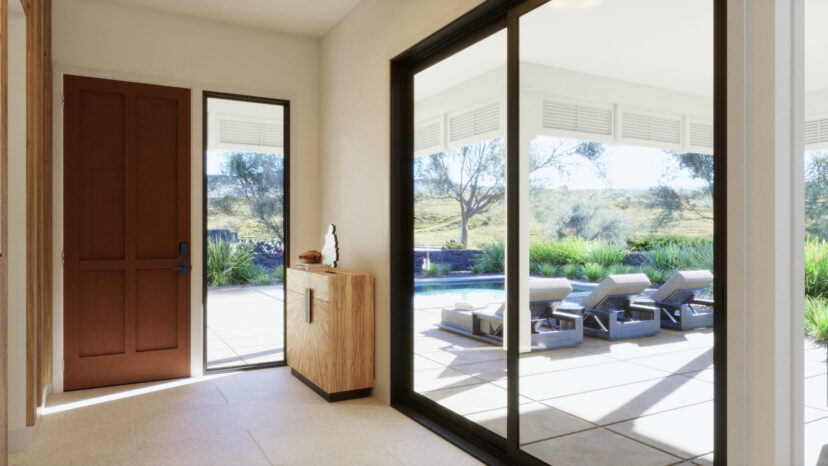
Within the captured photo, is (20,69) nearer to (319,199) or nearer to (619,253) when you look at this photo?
(319,199)

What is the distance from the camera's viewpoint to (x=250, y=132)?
4.96 metres

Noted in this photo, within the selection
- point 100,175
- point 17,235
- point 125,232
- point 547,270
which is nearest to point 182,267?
point 125,232

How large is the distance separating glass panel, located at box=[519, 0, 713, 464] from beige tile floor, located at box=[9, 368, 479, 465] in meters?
0.85

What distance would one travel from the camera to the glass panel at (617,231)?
1968 millimetres

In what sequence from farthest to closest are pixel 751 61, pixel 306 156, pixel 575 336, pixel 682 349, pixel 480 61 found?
pixel 306 156 → pixel 480 61 → pixel 575 336 → pixel 682 349 → pixel 751 61

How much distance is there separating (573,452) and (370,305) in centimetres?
169

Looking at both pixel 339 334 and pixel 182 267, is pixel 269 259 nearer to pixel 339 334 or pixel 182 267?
pixel 182 267

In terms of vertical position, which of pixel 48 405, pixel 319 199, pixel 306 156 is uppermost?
pixel 306 156

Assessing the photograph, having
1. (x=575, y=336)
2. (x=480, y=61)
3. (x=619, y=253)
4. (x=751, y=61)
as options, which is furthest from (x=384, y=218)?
(x=751, y=61)

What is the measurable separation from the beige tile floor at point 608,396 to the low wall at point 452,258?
0.38 metres

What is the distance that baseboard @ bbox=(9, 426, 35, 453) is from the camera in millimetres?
2877

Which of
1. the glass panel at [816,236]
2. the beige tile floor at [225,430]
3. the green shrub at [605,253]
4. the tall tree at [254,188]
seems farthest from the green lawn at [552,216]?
the tall tree at [254,188]

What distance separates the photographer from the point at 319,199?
5.02 meters

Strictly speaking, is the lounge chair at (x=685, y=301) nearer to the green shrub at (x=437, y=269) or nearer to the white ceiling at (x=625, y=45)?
the white ceiling at (x=625, y=45)
